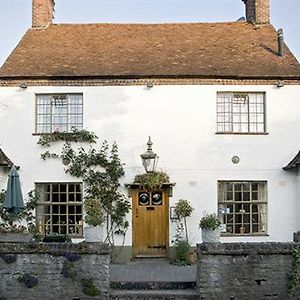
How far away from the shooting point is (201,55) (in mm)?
20281

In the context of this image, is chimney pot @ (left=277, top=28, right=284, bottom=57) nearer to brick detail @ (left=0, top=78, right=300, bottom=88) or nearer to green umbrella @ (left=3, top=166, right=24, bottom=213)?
brick detail @ (left=0, top=78, right=300, bottom=88)

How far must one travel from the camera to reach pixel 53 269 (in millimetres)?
13148

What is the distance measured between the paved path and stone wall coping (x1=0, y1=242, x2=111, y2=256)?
1469 millimetres

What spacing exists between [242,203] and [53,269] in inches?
312

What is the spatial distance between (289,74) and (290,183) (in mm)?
3678

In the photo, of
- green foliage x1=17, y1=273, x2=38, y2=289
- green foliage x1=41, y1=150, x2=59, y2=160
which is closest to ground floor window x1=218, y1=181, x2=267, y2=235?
green foliage x1=41, y1=150, x2=59, y2=160

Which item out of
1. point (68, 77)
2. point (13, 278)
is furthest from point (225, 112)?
point (13, 278)

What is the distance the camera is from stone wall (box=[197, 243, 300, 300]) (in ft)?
43.2

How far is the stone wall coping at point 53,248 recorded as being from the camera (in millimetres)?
13164

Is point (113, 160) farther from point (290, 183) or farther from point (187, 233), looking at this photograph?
point (290, 183)

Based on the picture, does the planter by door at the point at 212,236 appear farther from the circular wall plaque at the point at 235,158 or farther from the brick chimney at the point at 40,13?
the brick chimney at the point at 40,13

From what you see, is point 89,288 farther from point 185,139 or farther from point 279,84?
point 279,84

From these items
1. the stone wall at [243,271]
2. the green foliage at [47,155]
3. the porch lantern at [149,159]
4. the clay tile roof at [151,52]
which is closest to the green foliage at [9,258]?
the stone wall at [243,271]

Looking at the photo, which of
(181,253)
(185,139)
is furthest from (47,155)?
(181,253)
